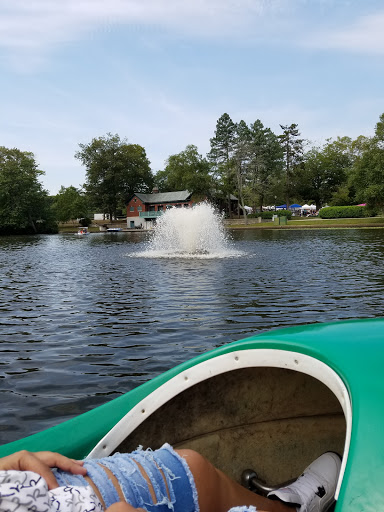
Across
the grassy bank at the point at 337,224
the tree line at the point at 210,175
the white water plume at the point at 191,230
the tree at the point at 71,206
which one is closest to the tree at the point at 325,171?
the tree line at the point at 210,175

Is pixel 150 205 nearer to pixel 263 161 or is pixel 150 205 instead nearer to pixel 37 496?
pixel 263 161

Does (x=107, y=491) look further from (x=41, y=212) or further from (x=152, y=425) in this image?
(x=41, y=212)

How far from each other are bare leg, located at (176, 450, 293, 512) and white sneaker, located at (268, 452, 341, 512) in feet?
0.74

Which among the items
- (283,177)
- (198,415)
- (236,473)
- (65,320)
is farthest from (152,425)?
(283,177)

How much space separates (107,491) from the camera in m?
1.87

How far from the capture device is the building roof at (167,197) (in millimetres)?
86562

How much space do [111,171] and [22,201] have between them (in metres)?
17.3

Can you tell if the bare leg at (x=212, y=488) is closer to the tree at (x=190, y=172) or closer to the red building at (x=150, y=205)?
the tree at (x=190, y=172)

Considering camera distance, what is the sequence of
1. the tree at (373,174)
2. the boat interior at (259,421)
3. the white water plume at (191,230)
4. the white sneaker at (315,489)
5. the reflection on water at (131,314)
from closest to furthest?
the white sneaker at (315,489), the boat interior at (259,421), the reflection on water at (131,314), the white water plume at (191,230), the tree at (373,174)

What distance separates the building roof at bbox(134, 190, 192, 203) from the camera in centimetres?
8656

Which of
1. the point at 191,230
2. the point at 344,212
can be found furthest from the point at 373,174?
the point at 191,230

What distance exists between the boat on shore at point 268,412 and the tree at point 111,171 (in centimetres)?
8922

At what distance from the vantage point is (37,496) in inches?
66.6

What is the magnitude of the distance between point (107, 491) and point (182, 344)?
682 centimetres
